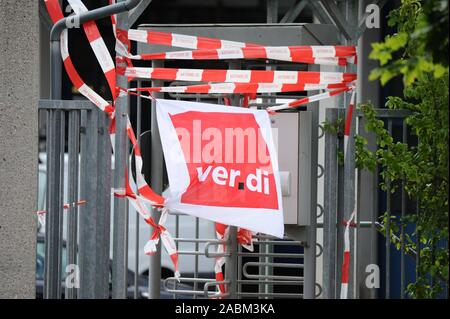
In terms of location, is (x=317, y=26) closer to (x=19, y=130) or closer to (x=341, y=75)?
(x=341, y=75)

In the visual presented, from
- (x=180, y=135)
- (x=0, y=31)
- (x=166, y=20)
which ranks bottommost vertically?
(x=180, y=135)

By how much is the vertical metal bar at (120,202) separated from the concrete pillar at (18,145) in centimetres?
47

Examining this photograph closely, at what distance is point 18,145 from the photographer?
6164 mm

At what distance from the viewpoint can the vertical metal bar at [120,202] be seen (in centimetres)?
617

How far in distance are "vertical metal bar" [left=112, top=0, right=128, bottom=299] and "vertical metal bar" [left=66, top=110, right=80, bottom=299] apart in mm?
291

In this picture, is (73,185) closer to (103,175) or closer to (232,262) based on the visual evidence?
(103,175)

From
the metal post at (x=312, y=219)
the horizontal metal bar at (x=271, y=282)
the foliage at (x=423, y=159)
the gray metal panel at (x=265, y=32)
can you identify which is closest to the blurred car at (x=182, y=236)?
the horizontal metal bar at (x=271, y=282)

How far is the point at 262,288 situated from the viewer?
29.4ft

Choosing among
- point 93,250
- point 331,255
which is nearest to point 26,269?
point 93,250

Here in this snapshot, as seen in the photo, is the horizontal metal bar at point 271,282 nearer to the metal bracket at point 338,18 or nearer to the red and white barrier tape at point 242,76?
the red and white barrier tape at point 242,76

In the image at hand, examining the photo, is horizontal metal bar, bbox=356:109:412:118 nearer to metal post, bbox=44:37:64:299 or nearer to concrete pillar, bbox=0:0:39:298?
metal post, bbox=44:37:64:299

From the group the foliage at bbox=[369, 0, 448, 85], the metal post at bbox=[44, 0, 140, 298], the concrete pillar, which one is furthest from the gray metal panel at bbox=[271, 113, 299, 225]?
the foliage at bbox=[369, 0, 448, 85]

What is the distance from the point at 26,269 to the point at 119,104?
108 cm

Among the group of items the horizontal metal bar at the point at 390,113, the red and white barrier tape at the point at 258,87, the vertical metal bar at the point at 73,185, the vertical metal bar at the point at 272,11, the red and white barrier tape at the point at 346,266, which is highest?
the vertical metal bar at the point at 272,11
